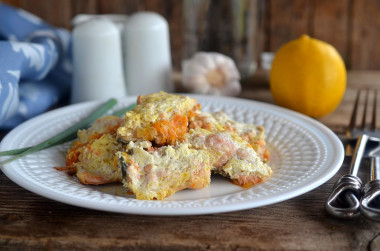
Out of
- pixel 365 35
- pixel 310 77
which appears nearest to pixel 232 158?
pixel 310 77

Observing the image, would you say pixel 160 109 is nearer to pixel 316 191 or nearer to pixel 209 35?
pixel 316 191

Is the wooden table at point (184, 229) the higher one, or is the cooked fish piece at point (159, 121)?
the cooked fish piece at point (159, 121)

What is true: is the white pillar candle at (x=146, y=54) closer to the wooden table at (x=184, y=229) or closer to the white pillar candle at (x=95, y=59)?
the white pillar candle at (x=95, y=59)

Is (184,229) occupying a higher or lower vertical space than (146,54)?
lower

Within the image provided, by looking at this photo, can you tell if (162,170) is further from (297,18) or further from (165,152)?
(297,18)

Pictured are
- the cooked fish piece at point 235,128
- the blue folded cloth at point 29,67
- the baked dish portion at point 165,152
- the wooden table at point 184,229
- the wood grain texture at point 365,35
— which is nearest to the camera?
the wooden table at point 184,229

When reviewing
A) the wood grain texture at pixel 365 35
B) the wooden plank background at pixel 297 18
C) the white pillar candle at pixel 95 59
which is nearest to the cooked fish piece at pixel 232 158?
the white pillar candle at pixel 95 59
